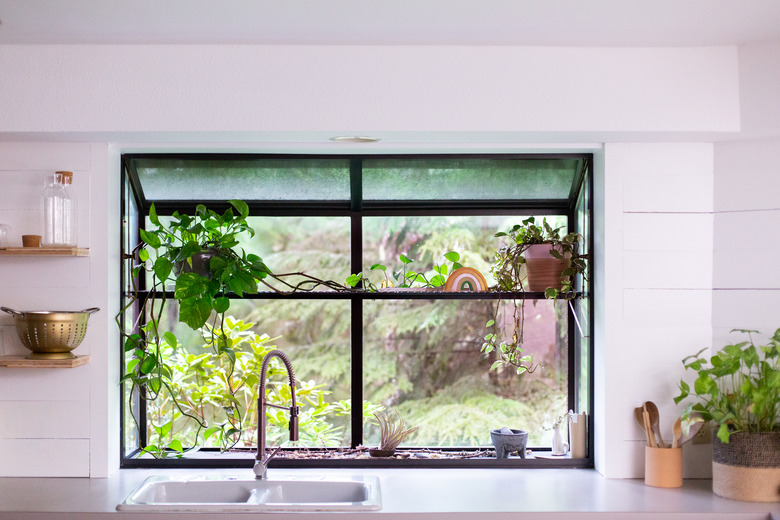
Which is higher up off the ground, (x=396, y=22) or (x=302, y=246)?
(x=396, y=22)

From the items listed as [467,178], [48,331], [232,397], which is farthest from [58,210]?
[467,178]

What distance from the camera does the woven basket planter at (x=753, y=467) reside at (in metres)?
2.42

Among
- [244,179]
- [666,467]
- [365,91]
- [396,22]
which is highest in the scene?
[396,22]

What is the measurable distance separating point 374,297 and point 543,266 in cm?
69

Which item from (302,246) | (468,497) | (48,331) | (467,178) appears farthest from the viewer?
(302,246)

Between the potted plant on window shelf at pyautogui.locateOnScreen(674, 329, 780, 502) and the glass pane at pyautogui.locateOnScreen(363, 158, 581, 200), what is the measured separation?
93cm

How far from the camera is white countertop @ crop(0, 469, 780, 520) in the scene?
2311 millimetres

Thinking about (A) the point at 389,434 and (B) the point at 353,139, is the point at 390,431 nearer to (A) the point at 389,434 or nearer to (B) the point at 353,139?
(A) the point at 389,434

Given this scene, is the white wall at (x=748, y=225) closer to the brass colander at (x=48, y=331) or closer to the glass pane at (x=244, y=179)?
the glass pane at (x=244, y=179)

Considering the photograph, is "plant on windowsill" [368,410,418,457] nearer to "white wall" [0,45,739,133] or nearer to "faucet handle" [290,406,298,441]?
"faucet handle" [290,406,298,441]

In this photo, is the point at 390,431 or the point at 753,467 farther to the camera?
the point at 390,431

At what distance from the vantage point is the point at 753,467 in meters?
2.43

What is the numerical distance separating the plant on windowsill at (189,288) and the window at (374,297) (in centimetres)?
3

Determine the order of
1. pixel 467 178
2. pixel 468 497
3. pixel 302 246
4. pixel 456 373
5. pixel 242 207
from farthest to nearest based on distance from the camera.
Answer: pixel 302 246 → pixel 456 373 → pixel 467 178 → pixel 242 207 → pixel 468 497
